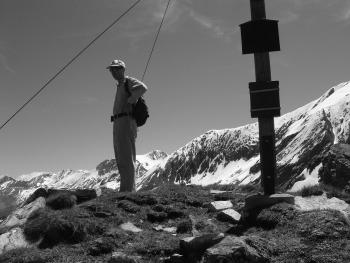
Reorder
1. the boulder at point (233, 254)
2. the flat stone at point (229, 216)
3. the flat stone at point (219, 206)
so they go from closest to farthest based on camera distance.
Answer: the boulder at point (233, 254)
the flat stone at point (229, 216)
the flat stone at point (219, 206)

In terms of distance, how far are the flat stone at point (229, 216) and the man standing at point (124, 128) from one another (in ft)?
15.7

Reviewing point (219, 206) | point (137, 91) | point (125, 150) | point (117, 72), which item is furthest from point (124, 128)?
point (219, 206)

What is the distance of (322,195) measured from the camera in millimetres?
15094

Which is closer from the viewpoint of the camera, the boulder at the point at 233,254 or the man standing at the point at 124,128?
the boulder at the point at 233,254

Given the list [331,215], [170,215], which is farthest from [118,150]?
[331,215]

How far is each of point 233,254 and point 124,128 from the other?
9.00 meters

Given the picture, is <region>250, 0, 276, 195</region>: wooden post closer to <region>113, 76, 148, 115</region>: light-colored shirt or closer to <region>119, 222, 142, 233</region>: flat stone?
→ <region>119, 222, 142, 233</region>: flat stone

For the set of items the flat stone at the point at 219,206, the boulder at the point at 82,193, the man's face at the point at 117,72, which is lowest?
the flat stone at the point at 219,206

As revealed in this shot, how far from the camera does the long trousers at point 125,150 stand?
16.9 m

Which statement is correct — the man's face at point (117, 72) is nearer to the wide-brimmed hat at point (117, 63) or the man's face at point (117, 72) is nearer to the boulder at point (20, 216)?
the wide-brimmed hat at point (117, 63)

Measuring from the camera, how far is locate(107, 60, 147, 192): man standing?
55.5 ft

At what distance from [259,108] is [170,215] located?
3.72 meters

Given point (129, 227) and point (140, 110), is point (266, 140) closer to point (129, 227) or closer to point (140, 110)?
point (129, 227)

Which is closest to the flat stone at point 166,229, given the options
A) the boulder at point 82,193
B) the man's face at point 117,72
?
the boulder at point 82,193
